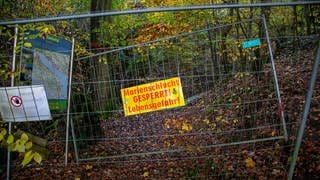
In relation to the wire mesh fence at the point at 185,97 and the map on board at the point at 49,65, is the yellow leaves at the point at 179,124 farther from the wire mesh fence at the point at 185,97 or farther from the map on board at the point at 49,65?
the map on board at the point at 49,65

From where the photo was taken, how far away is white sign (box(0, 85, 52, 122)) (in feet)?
13.6

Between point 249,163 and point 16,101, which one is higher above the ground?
point 16,101

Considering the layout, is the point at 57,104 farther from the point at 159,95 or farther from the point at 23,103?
the point at 159,95

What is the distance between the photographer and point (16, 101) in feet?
13.7

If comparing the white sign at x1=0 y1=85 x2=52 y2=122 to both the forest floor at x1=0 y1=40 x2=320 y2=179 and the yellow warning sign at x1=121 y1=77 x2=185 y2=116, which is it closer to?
the yellow warning sign at x1=121 y1=77 x2=185 y2=116

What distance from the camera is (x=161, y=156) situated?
6258 millimetres

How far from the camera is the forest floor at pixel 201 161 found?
518 cm

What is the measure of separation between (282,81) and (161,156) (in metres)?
3.18

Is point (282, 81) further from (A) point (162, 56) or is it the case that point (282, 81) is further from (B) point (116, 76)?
(B) point (116, 76)

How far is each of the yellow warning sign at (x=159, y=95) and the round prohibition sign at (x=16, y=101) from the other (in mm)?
1446

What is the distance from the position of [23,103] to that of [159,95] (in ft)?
5.70

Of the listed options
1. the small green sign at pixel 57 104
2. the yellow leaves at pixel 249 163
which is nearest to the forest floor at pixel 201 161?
the yellow leaves at pixel 249 163

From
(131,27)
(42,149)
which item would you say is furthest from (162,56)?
(131,27)

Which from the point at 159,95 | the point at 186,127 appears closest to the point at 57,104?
the point at 159,95
